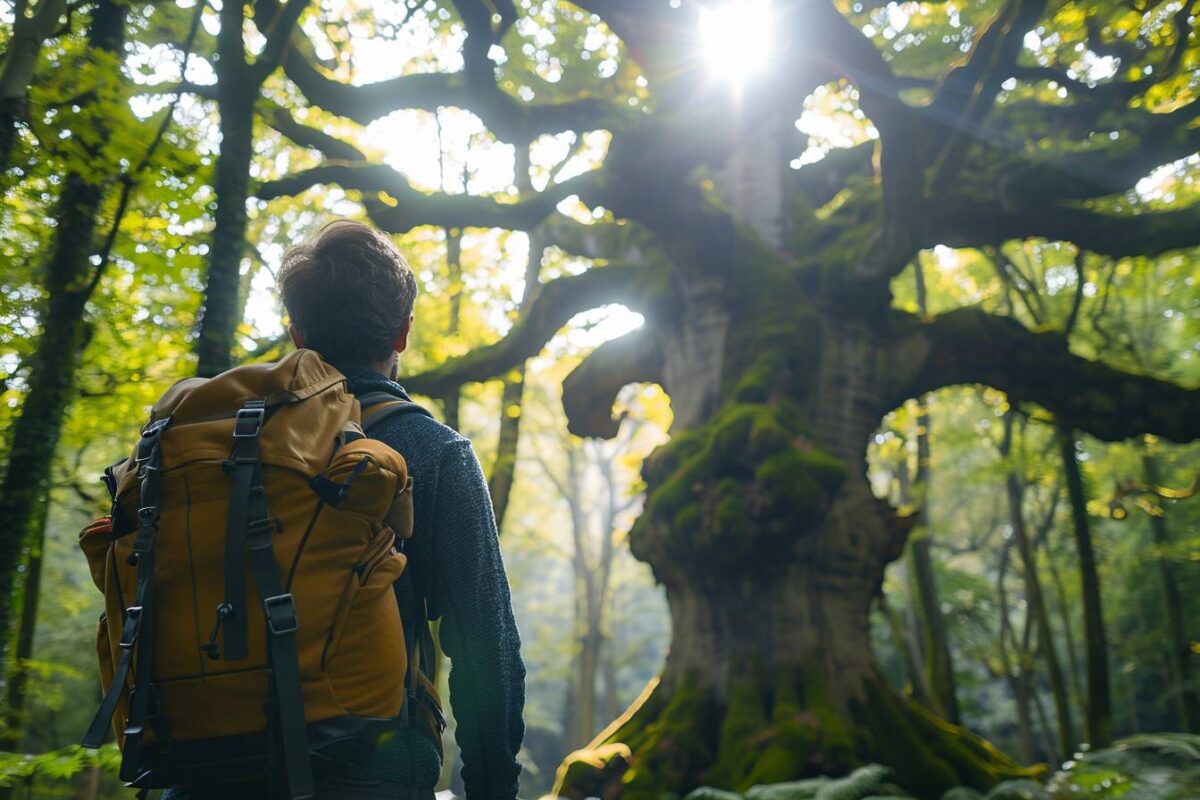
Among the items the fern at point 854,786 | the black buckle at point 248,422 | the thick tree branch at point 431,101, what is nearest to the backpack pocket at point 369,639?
the black buckle at point 248,422

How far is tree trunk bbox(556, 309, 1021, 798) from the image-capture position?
6398 millimetres

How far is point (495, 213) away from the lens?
823 centimetres

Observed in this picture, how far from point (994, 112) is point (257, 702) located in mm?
8786

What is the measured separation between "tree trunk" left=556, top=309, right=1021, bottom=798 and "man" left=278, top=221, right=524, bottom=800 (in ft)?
15.2

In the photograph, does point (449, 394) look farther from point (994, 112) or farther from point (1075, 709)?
point (1075, 709)

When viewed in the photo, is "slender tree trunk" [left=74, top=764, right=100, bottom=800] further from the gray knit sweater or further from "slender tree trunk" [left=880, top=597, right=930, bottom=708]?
the gray knit sweater

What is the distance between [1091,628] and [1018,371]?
15.4ft

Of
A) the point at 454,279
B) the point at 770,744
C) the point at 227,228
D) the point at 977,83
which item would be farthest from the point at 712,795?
the point at 454,279

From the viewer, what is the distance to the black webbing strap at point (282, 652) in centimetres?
138

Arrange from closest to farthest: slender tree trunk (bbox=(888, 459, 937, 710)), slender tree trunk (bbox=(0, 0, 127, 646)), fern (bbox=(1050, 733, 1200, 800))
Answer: fern (bbox=(1050, 733, 1200, 800)) < slender tree trunk (bbox=(0, 0, 127, 646)) < slender tree trunk (bbox=(888, 459, 937, 710))

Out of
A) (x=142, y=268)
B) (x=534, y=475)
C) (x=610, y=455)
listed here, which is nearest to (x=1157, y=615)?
(x=610, y=455)

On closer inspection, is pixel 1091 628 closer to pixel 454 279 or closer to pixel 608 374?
pixel 608 374

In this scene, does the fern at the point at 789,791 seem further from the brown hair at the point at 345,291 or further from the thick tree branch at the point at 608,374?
the thick tree branch at the point at 608,374

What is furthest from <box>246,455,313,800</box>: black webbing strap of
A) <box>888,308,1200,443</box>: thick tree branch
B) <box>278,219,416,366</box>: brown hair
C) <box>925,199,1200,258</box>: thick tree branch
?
<box>888,308,1200,443</box>: thick tree branch
